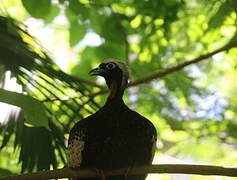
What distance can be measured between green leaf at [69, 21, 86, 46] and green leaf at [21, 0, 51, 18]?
71cm

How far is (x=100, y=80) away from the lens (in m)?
5.49

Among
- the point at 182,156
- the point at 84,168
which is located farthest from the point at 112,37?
the point at 182,156

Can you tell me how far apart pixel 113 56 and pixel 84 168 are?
1.51m

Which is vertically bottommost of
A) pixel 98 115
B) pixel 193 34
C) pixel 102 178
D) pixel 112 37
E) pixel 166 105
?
pixel 102 178

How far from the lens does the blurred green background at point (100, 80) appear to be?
254 cm

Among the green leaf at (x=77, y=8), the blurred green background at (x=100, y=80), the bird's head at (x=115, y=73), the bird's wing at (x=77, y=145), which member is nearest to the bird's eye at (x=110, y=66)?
the bird's head at (x=115, y=73)

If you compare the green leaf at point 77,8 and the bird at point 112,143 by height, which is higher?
the green leaf at point 77,8

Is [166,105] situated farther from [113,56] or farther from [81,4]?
[81,4]

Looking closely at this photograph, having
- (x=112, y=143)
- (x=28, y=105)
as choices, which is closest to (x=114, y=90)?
(x=112, y=143)

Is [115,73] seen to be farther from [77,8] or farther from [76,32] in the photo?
[76,32]

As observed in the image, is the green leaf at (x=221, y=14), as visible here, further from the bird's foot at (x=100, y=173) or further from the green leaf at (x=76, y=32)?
the bird's foot at (x=100, y=173)

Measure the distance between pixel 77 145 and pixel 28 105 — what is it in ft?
2.46

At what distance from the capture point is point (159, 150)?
440 cm

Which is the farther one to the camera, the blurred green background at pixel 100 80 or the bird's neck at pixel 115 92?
the bird's neck at pixel 115 92
